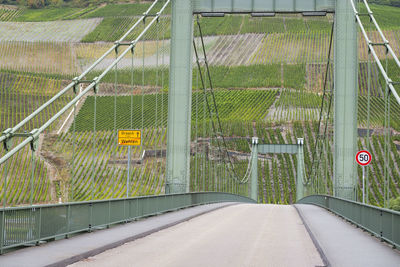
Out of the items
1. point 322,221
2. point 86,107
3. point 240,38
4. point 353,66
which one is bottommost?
point 322,221

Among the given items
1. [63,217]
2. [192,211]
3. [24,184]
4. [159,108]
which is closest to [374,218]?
[63,217]

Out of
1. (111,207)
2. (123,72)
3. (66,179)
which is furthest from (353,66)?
(123,72)

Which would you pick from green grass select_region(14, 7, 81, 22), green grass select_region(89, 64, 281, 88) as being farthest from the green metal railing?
green grass select_region(14, 7, 81, 22)

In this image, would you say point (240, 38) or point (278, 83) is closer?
point (278, 83)

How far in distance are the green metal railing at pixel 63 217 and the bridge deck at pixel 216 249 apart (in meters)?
1.43

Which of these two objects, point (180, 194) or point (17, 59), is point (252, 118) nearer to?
point (17, 59)

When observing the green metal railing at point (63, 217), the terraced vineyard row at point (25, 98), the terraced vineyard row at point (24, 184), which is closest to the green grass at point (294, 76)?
the terraced vineyard row at point (25, 98)

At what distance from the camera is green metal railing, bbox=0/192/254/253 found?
37.8 ft

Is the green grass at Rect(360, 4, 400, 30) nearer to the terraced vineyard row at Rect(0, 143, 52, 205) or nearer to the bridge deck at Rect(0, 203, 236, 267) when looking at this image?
the terraced vineyard row at Rect(0, 143, 52, 205)

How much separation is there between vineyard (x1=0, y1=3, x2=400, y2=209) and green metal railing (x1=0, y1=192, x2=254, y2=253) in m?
25.7

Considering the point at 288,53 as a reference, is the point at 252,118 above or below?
below

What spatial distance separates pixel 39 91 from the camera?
117938 mm

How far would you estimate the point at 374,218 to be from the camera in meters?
16.2

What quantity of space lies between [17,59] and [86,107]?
33874mm
